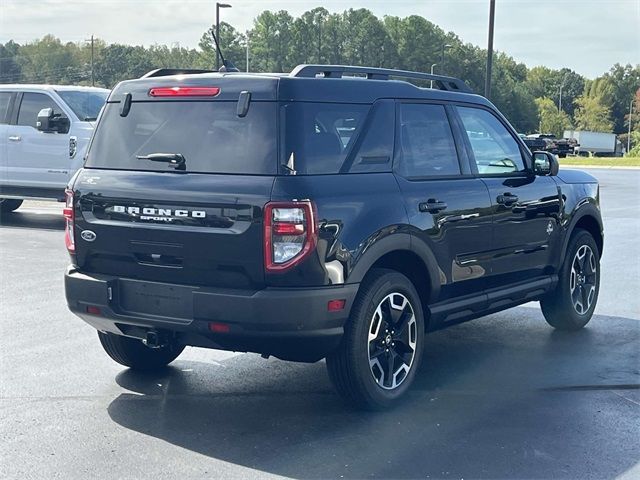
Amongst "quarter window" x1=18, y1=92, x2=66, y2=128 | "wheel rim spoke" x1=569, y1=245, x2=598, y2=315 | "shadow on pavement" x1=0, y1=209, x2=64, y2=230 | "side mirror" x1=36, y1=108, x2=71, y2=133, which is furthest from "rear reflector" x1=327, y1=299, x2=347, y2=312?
"quarter window" x1=18, y1=92, x2=66, y2=128

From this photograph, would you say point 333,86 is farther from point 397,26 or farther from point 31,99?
point 397,26

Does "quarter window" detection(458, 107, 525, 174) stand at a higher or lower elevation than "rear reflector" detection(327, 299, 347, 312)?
higher

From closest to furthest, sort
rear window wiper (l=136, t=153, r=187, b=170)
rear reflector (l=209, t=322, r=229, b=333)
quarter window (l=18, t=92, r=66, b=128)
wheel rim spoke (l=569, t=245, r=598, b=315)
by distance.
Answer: rear reflector (l=209, t=322, r=229, b=333), rear window wiper (l=136, t=153, r=187, b=170), wheel rim spoke (l=569, t=245, r=598, b=315), quarter window (l=18, t=92, r=66, b=128)

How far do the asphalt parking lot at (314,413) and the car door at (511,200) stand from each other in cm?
70

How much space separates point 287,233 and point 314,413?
1197 millimetres

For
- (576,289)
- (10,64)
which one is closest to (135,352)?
(576,289)

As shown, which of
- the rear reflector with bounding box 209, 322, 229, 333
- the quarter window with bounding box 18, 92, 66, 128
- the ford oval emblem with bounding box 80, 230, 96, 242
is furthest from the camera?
the quarter window with bounding box 18, 92, 66, 128

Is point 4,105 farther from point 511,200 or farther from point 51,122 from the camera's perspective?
point 511,200

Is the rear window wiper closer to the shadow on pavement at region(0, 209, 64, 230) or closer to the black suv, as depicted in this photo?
the black suv

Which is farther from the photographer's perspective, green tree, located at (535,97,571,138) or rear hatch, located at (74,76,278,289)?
green tree, located at (535,97,571,138)

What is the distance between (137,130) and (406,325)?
198cm

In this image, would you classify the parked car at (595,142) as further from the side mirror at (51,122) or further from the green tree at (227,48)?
the side mirror at (51,122)

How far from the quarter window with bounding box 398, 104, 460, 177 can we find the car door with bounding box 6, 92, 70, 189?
9.49m

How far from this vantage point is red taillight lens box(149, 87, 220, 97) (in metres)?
5.04
